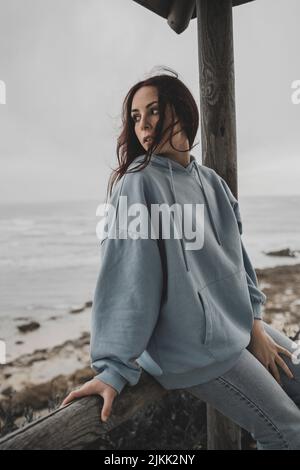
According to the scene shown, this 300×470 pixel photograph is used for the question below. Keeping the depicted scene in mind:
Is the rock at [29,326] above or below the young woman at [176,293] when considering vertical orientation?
below

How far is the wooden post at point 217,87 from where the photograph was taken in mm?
1805

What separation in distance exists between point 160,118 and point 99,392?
35.1 inches

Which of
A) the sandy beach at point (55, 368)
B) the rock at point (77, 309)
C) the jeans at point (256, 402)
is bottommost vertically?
the rock at point (77, 309)

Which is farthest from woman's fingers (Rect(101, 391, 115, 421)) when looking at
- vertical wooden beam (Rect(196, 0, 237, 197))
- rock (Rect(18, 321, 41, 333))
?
rock (Rect(18, 321, 41, 333))

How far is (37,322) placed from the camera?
29.3 ft

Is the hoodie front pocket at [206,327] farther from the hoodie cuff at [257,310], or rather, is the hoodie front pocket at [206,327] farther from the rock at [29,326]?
the rock at [29,326]

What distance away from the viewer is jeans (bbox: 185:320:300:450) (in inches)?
49.5

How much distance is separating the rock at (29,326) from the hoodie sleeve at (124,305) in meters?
Answer: 8.01

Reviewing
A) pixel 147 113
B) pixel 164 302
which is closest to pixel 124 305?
pixel 164 302

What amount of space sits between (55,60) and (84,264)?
24630 millimetres

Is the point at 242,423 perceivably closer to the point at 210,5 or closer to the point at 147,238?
the point at 147,238

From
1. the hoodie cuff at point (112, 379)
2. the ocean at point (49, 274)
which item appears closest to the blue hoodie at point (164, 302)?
the hoodie cuff at point (112, 379)
